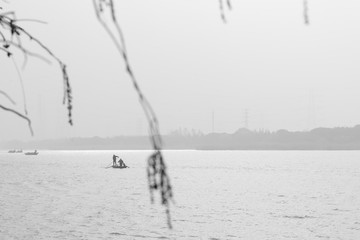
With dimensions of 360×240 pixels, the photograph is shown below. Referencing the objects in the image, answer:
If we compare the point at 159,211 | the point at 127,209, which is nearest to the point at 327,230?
the point at 159,211

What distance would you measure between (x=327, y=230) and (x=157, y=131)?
69.4 m

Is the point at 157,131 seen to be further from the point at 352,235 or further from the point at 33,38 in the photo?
the point at 352,235

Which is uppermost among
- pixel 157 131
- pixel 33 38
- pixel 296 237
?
pixel 33 38

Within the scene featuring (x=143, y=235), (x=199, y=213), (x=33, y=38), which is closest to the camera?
(x=33, y=38)

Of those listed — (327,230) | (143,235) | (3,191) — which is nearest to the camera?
(143,235)

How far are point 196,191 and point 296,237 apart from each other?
220ft

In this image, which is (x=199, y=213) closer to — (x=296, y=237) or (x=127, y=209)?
(x=127, y=209)

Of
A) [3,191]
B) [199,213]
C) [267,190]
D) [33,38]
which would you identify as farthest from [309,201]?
[33,38]

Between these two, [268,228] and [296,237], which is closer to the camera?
[296,237]

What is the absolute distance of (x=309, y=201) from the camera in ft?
357

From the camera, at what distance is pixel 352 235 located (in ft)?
207

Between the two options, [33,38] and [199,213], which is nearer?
[33,38]

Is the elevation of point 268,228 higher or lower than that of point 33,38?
lower

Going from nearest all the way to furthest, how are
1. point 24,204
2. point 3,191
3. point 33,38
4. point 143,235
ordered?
point 33,38 → point 143,235 → point 24,204 → point 3,191
